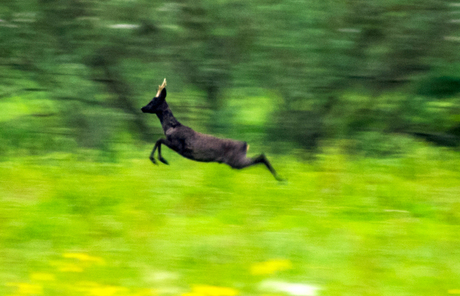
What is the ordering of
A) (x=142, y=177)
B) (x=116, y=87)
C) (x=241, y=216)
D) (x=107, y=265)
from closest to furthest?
(x=107, y=265)
(x=241, y=216)
(x=142, y=177)
(x=116, y=87)

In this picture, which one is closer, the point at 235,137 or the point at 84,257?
the point at 84,257

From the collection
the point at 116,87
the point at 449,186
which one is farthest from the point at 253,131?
the point at 449,186

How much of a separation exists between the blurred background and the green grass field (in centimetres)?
1

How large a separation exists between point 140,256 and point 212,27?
6.90ft

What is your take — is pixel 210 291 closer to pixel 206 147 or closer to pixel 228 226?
pixel 228 226

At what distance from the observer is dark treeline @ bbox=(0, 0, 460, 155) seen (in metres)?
4.63

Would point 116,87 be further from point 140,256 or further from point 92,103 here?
point 140,256

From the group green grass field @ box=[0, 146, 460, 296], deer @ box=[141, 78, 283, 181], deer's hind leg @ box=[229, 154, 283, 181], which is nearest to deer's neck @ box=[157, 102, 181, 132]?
deer @ box=[141, 78, 283, 181]

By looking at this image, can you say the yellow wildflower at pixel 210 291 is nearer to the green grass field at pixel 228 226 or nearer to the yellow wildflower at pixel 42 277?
the green grass field at pixel 228 226

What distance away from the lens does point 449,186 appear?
4645 millimetres

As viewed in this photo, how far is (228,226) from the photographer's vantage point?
159 inches

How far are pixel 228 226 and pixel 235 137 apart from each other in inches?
44.1

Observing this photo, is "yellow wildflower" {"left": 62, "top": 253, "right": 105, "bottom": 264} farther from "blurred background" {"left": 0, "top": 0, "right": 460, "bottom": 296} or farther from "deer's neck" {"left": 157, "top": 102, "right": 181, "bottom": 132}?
"deer's neck" {"left": 157, "top": 102, "right": 181, "bottom": 132}

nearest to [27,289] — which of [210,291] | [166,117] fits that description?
[210,291]
